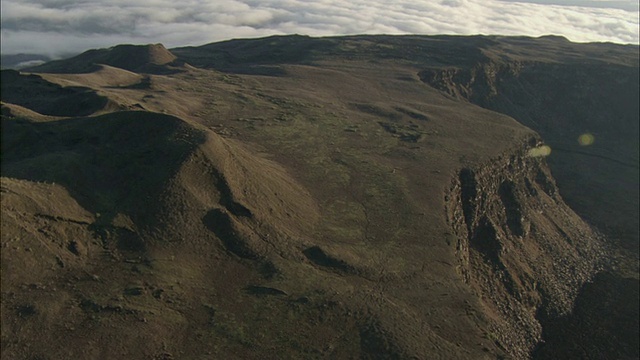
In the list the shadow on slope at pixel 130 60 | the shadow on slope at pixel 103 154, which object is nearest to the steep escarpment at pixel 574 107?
the shadow on slope at pixel 130 60

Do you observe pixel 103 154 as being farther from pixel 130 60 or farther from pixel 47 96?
pixel 130 60

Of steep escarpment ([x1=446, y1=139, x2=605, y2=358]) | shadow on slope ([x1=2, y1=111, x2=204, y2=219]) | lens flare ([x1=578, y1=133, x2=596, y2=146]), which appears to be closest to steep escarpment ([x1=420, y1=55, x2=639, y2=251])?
lens flare ([x1=578, y1=133, x2=596, y2=146])

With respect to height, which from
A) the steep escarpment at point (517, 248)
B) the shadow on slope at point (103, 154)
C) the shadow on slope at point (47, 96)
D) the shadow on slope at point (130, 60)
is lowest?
the steep escarpment at point (517, 248)

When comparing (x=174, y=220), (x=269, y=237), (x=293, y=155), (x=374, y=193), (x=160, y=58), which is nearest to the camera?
(x=174, y=220)

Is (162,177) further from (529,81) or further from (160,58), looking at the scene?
(529,81)

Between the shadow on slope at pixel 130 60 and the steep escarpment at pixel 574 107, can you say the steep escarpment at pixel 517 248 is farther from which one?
the shadow on slope at pixel 130 60

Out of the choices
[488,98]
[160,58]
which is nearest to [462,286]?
[488,98]
